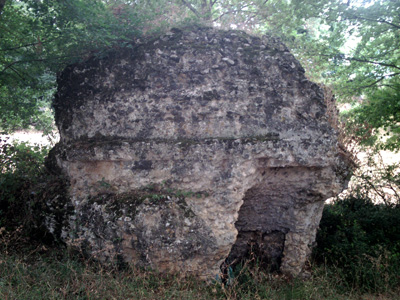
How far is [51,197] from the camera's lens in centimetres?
489

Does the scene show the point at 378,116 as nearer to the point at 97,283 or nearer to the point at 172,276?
the point at 172,276

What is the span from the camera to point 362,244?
6.46 metres

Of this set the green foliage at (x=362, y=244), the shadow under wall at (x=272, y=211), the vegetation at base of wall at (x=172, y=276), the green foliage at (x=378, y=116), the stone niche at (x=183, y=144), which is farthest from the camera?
the green foliage at (x=378, y=116)

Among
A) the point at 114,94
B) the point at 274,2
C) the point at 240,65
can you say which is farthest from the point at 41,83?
the point at 274,2

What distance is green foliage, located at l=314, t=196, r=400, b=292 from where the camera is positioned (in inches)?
230

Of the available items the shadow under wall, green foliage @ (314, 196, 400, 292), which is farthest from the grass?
the shadow under wall

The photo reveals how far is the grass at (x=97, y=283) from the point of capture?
3590 millimetres

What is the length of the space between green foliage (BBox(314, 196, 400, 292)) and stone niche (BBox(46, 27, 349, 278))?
183cm

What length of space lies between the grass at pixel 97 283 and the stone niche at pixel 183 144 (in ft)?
0.69

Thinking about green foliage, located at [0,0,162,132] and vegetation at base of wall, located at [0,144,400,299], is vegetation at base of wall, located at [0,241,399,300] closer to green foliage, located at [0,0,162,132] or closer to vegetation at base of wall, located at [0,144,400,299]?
vegetation at base of wall, located at [0,144,400,299]

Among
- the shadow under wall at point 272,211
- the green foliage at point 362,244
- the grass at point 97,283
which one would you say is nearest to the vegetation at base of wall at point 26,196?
the grass at point 97,283

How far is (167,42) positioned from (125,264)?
10.8 feet

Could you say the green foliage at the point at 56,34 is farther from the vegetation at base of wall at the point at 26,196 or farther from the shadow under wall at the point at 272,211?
→ the shadow under wall at the point at 272,211

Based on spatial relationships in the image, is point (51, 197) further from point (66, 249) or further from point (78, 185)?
point (66, 249)
